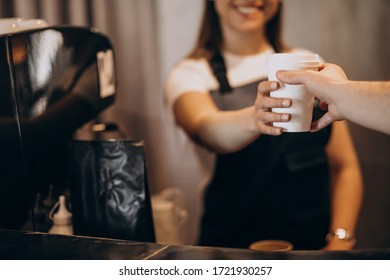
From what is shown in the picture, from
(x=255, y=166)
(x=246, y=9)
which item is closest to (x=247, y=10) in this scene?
(x=246, y=9)

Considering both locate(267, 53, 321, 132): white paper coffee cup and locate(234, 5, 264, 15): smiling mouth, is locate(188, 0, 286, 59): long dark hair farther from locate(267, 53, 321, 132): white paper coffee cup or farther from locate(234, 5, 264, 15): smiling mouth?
locate(267, 53, 321, 132): white paper coffee cup

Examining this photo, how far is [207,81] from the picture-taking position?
6.00 feet

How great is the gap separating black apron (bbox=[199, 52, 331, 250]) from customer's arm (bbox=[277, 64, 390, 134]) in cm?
74

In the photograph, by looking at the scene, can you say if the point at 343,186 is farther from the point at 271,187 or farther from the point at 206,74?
the point at 206,74

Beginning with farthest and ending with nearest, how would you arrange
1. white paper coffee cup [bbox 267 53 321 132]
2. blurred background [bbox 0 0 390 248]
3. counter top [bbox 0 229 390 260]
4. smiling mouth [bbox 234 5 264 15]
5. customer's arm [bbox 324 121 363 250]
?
1. blurred background [bbox 0 0 390 248]
2. smiling mouth [bbox 234 5 264 15]
3. customer's arm [bbox 324 121 363 250]
4. white paper coffee cup [bbox 267 53 321 132]
5. counter top [bbox 0 229 390 260]

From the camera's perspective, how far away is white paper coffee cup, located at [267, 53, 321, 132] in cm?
97

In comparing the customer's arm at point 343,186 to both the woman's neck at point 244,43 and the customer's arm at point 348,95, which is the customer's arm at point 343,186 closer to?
the woman's neck at point 244,43

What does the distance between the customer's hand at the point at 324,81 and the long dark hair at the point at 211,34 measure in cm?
91

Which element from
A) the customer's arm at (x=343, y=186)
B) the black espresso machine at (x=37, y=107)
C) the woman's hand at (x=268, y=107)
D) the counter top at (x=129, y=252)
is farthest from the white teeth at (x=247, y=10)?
the counter top at (x=129, y=252)

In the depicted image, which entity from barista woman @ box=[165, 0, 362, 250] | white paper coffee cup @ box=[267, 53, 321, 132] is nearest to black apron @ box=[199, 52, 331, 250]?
barista woman @ box=[165, 0, 362, 250]

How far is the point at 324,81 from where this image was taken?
3.06ft

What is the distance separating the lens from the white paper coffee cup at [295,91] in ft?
3.19
